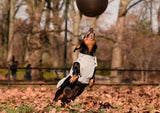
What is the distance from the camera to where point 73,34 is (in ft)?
62.1

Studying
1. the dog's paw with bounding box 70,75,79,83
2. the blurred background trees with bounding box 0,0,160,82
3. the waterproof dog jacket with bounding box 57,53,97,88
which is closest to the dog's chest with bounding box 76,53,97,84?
the waterproof dog jacket with bounding box 57,53,97,88

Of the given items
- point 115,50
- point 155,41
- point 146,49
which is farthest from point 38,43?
point 155,41

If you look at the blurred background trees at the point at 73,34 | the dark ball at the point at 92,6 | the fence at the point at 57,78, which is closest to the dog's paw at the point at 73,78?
the fence at the point at 57,78

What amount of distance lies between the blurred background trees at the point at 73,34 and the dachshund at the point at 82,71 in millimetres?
12216

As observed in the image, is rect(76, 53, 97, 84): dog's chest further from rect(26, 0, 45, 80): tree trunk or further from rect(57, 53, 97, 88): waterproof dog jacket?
rect(26, 0, 45, 80): tree trunk

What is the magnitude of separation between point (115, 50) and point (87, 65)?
13515 millimetres

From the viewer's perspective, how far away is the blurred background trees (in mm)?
19359

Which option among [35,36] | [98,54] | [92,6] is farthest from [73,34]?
[98,54]

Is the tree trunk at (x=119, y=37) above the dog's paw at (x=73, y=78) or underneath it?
above

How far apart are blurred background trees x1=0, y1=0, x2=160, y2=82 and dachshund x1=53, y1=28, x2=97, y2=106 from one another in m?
12.2

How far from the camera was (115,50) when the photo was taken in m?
19.6

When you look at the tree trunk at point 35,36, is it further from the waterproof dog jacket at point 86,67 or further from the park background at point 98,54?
the waterproof dog jacket at point 86,67

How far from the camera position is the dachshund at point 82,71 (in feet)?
20.4

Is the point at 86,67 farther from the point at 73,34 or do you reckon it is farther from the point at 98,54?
the point at 98,54
